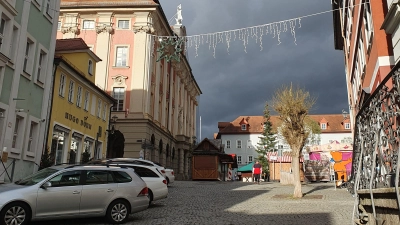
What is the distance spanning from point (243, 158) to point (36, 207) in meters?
79.3

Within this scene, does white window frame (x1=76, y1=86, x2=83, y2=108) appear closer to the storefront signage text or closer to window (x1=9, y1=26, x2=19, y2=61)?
the storefront signage text

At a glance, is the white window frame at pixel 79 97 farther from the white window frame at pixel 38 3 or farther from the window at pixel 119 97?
the window at pixel 119 97

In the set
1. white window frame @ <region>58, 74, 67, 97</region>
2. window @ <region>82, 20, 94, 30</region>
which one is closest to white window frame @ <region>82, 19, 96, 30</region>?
window @ <region>82, 20, 94, 30</region>

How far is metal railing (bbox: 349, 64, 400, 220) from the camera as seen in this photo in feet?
18.6

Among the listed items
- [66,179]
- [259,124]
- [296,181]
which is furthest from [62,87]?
[259,124]

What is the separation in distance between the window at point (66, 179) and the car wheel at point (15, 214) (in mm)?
949

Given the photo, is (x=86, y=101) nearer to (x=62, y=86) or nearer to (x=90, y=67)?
(x=90, y=67)

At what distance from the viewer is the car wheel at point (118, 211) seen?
424 inches

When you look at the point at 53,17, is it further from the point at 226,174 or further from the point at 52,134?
the point at 226,174

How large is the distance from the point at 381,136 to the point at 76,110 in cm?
2243

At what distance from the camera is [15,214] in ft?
30.6

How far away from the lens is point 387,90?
5879mm

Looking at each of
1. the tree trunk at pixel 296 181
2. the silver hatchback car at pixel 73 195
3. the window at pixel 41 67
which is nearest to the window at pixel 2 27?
the window at pixel 41 67

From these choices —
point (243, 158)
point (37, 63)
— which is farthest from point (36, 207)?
point (243, 158)
